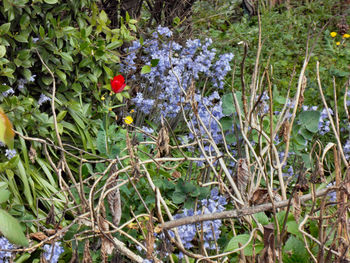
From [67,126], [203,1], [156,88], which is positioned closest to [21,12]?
[67,126]

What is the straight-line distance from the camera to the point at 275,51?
577cm

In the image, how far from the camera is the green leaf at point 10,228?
137 cm

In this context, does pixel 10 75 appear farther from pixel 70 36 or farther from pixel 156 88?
pixel 156 88

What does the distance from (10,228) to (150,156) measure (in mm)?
555

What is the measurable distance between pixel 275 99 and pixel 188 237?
1.11m

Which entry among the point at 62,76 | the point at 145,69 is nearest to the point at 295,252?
the point at 62,76

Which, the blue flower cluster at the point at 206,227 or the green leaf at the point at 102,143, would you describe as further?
the green leaf at the point at 102,143

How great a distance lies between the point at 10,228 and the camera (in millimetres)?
1403

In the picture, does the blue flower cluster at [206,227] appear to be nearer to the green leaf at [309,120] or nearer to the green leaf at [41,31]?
the green leaf at [309,120]

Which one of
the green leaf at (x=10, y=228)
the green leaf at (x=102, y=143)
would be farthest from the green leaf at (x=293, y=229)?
the green leaf at (x=102, y=143)

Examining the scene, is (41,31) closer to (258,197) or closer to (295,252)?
(258,197)

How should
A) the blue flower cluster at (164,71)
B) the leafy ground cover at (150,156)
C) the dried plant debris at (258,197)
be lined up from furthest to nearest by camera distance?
the blue flower cluster at (164,71)
the dried plant debris at (258,197)
the leafy ground cover at (150,156)

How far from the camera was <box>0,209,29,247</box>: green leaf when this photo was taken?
4.49ft

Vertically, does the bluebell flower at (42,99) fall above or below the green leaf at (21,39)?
below
